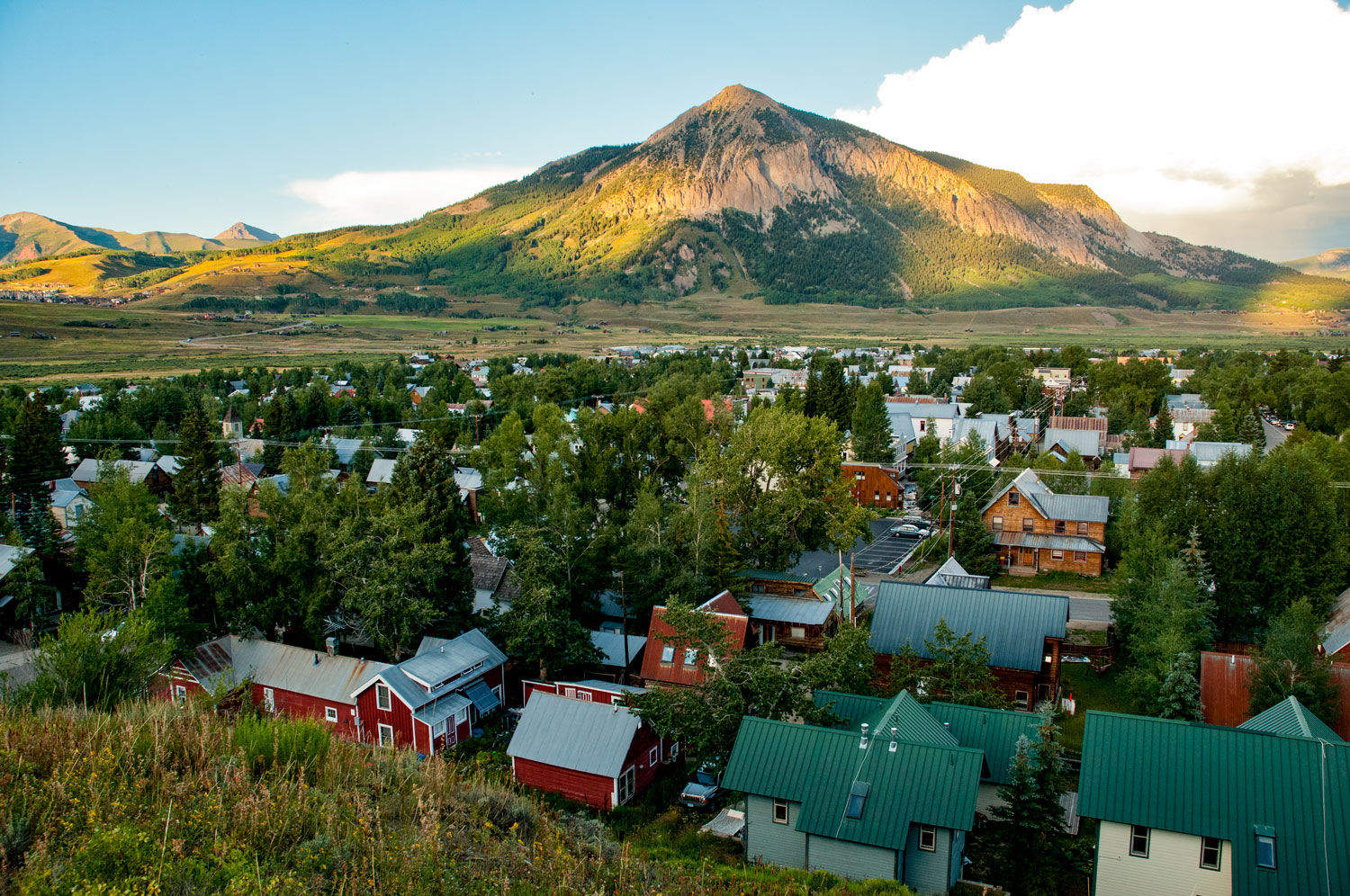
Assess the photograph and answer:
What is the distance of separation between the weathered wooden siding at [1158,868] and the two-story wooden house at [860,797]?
106 inches

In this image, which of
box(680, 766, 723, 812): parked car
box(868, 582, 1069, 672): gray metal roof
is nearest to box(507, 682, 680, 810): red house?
box(680, 766, 723, 812): parked car

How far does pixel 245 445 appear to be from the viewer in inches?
2544

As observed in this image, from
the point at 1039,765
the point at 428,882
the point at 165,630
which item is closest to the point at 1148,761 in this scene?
the point at 1039,765

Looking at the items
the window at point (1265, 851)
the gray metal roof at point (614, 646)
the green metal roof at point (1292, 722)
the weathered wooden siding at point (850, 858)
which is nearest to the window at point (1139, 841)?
the window at point (1265, 851)

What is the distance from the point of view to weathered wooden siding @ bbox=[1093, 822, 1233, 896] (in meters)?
15.4

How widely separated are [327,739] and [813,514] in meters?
31.8

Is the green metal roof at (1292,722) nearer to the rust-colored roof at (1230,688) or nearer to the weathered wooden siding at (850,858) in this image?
A: the rust-colored roof at (1230,688)

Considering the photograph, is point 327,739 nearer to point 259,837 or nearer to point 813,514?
point 259,837

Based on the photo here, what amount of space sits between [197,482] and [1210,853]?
1878 inches

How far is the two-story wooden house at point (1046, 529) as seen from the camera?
43.7 meters

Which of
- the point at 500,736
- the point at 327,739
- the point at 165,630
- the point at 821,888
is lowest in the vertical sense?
the point at 500,736

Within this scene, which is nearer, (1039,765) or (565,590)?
(1039,765)

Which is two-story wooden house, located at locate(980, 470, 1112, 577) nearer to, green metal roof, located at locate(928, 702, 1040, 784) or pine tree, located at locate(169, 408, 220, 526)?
green metal roof, located at locate(928, 702, 1040, 784)

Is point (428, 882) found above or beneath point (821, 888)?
above
